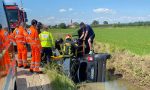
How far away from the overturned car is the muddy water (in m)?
0.21

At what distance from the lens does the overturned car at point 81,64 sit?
12.8m

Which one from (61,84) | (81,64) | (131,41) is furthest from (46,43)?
(131,41)

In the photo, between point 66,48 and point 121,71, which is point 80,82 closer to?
point 66,48

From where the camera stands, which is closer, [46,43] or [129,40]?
[46,43]

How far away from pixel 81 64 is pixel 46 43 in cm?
166

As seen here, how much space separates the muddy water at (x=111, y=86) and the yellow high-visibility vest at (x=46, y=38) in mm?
2065

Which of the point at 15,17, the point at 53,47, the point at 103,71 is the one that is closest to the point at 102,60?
the point at 103,71

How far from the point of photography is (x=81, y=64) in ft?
43.0

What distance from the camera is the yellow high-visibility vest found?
1355 centimetres

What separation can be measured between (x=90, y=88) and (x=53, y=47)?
2.49 m

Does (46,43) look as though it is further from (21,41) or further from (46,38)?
(21,41)

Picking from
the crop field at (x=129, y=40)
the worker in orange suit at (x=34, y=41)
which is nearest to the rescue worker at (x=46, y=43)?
the worker in orange suit at (x=34, y=41)

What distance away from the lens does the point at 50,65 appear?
13664 mm

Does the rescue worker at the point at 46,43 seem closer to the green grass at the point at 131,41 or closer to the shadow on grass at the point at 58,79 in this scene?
the shadow on grass at the point at 58,79
